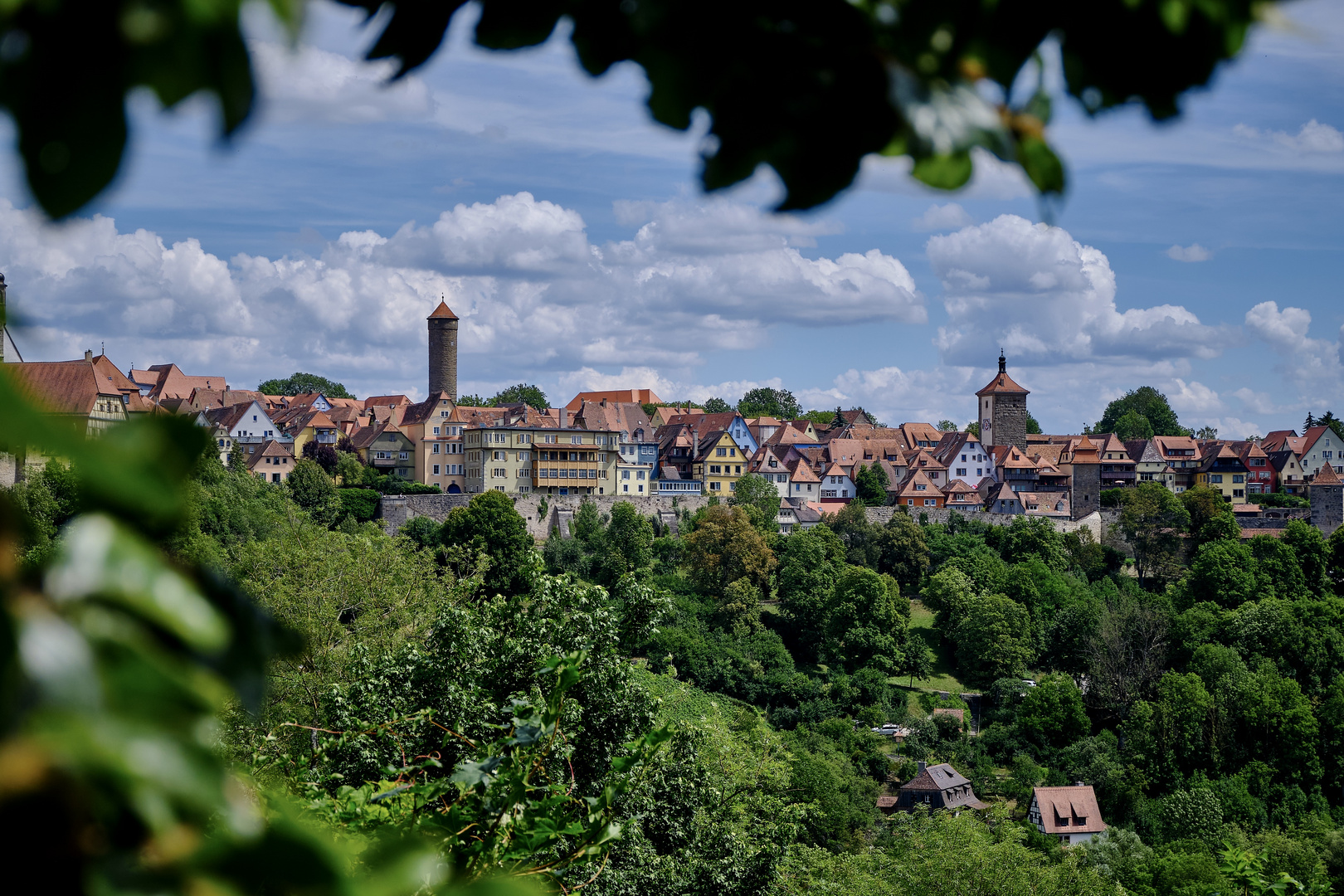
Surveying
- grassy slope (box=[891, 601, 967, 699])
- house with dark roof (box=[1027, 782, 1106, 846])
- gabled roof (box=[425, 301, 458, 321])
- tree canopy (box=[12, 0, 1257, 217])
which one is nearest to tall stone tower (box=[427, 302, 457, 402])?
gabled roof (box=[425, 301, 458, 321])

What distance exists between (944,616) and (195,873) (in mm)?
60282

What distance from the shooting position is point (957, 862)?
3044cm

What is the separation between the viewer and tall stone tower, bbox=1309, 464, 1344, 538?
7231 centimetres

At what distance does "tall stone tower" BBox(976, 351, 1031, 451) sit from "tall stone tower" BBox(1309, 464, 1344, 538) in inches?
799

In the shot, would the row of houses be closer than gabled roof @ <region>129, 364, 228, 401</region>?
Yes

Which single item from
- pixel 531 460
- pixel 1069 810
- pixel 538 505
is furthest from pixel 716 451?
pixel 1069 810

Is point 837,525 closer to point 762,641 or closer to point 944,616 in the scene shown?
point 944,616

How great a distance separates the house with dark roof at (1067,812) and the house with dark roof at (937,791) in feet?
6.94

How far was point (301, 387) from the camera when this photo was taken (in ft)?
374

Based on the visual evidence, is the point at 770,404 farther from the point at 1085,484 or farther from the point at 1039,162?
the point at 1039,162

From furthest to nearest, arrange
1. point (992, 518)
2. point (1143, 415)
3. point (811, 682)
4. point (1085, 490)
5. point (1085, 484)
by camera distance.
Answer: point (1143, 415) < point (1085, 484) < point (1085, 490) < point (992, 518) < point (811, 682)

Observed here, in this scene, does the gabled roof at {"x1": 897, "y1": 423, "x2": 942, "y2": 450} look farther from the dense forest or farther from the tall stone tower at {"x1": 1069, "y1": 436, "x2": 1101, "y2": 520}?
the dense forest

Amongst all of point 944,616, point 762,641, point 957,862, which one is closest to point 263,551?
point 957,862

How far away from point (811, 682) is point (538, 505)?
19469mm
